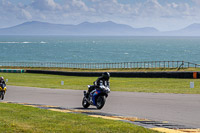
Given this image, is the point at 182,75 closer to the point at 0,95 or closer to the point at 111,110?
the point at 0,95

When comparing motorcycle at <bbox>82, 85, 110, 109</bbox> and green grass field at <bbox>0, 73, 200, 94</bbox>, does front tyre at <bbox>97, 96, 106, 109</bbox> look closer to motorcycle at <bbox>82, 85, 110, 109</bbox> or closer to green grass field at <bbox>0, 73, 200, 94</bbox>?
motorcycle at <bbox>82, 85, 110, 109</bbox>

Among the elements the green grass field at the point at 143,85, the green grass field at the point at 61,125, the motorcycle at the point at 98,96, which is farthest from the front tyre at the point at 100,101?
the green grass field at the point at 143,85

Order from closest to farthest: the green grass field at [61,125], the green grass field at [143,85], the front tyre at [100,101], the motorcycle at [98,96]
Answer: the green grass field at [61,125]
the motorcycle at [98,96]
the front tyre at [100,101]
the green grass field at [143,85]

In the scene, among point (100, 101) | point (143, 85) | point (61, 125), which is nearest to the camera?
point (61, 125)

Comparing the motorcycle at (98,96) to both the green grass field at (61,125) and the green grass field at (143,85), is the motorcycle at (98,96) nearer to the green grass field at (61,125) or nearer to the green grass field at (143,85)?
the green grass field at (61,125)

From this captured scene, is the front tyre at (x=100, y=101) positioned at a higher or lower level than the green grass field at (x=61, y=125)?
higher

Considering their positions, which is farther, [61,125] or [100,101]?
[100,101]

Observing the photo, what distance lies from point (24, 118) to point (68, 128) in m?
2.58

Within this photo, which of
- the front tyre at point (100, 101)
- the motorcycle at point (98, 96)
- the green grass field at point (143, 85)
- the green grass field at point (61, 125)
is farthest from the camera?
the green grass field at point (143, 85)

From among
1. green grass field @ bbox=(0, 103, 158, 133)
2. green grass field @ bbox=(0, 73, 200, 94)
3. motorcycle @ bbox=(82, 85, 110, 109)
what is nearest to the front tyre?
motorcycle @ bbox=(82, 85, 110, 109)

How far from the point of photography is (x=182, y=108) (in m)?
15.8

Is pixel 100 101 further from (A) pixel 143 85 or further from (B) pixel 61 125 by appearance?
(A) pixel 143 85

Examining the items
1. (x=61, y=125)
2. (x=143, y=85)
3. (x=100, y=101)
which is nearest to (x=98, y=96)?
(x=100, y=101)

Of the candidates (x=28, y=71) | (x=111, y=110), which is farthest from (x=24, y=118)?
(x=28, y=71)
